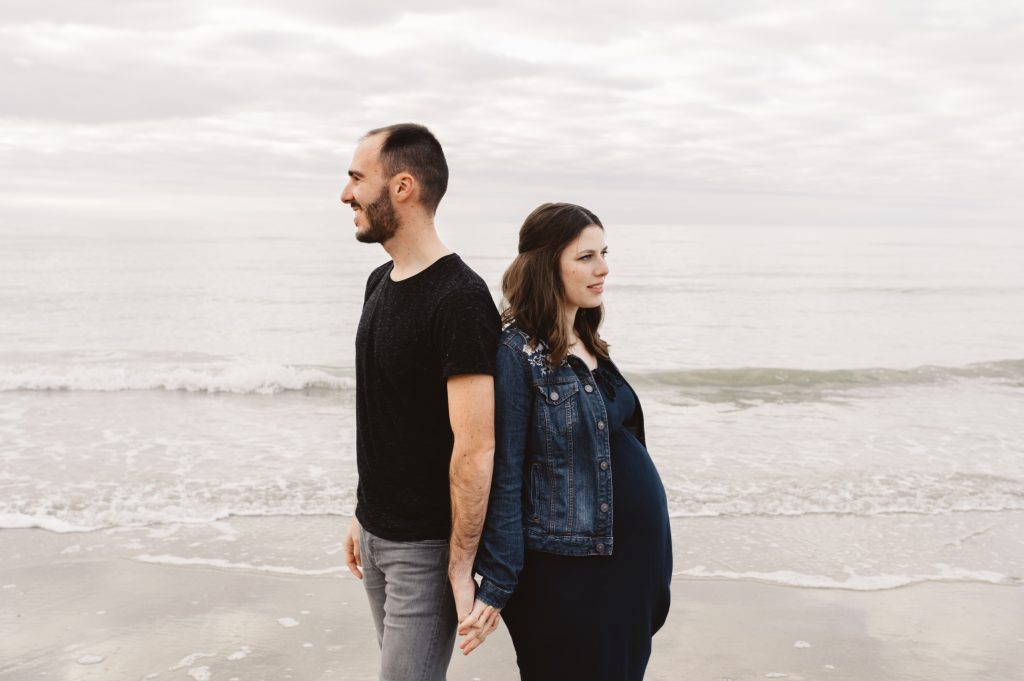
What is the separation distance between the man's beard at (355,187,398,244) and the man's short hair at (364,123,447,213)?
0.24 ft

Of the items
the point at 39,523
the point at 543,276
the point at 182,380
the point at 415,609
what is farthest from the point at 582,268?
the point at 182,380

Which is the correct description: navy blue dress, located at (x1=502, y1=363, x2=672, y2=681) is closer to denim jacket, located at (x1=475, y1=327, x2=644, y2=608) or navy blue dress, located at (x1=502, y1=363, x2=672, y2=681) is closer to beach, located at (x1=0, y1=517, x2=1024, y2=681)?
denim jacket, located at (x1=475, y1=327, x2=644, y2=608)

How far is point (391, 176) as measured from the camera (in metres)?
2.30

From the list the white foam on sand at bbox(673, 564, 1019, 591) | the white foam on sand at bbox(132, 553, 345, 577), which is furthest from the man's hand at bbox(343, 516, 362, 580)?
the white foam on sand at bbox(673, 564, 1019, 591)

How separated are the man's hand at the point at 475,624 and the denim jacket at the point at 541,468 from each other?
0.9 inches

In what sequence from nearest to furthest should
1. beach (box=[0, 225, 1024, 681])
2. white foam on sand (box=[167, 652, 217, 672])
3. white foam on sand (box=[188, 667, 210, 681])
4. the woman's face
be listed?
the woman's face, white foam on sand (box=[188, 667, 210, 681]), white foam on sand (box=[167, 652, 217, 672]), beach (box=[0, 225, 1024, 681])

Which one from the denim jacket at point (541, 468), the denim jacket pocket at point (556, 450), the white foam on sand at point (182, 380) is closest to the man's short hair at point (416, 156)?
the denim jacket at point (541, 468)

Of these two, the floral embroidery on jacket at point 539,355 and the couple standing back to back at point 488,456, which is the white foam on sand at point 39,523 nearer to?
the couple standing back to back at point 488,456

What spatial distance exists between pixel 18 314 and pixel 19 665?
20.2 metres

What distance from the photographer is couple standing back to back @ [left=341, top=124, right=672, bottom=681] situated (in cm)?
226

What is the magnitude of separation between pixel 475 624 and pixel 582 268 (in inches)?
42.8

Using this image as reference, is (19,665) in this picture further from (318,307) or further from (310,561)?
(318,307)

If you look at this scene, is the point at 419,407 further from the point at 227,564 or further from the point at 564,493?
the point at 227,564

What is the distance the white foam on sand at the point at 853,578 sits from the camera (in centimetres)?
548
